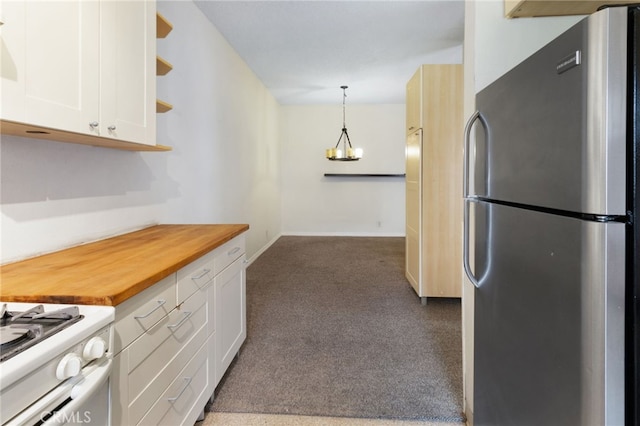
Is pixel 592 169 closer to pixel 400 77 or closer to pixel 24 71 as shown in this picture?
pixel 24 71

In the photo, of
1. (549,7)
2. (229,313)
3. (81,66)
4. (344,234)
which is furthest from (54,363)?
(344,234)

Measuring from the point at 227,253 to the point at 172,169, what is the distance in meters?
1.02

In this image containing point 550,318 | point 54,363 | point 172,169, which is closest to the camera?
point 54,363

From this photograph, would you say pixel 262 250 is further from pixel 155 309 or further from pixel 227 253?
pixel 155 309

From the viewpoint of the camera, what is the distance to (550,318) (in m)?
0.89

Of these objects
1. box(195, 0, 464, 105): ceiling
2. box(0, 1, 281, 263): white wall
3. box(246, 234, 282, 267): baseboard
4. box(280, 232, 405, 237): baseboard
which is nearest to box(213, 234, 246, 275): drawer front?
box(0, 1, 281, 263): white wall

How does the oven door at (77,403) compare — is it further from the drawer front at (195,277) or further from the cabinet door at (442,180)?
the cabinet door at (442,180)

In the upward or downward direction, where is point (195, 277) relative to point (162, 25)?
downward

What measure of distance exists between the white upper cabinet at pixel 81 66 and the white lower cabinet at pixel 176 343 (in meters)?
0.66

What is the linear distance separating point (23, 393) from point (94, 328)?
0.63 feet

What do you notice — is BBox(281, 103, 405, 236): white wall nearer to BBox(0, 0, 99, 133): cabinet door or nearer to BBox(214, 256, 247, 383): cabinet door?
BBox(214, 256, 247, 383): cabinet door

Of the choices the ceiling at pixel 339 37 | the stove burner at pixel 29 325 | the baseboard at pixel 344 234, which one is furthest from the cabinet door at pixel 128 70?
the baseboard at pixel 344 234

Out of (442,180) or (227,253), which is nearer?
(227,253)

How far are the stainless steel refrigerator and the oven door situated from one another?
1.13 m
